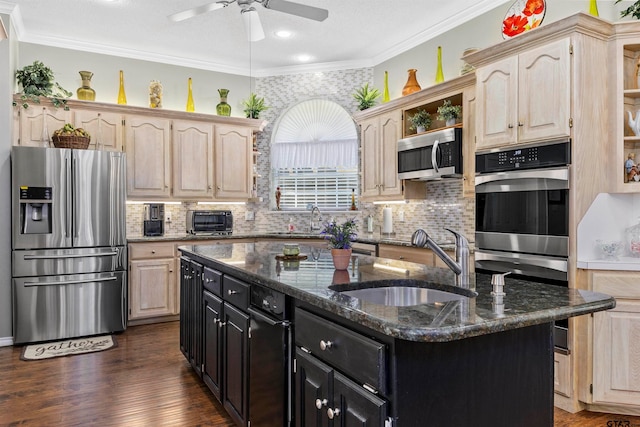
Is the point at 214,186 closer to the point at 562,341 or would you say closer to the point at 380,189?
the point at 380,189

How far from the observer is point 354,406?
143cm

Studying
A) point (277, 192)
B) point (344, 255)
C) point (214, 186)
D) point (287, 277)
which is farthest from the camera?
point (277, 192)

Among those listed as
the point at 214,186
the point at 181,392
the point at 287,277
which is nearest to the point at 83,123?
the point at 214,186

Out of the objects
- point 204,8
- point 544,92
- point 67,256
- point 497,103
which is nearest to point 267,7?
point 204,8

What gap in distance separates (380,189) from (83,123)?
3278mm

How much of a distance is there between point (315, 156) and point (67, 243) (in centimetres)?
311

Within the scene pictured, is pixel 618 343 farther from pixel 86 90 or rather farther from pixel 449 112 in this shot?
pixel 86 90

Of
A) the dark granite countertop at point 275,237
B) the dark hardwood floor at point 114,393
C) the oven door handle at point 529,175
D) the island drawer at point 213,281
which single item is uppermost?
the oven door handle at point 529,175

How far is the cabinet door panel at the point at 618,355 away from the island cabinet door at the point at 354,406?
2.04 metres

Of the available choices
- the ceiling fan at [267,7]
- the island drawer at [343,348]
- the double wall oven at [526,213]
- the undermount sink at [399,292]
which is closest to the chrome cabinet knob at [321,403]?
the island drawer at [343,348]

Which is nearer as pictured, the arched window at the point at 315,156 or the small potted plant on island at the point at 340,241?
the small potted plant on island at the point at 340,241

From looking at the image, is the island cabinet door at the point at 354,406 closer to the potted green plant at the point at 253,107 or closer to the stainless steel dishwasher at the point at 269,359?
the stainless steel dishwasher at the point at 269,359

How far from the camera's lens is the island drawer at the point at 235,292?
7.58 feet

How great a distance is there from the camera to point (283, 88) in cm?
616
